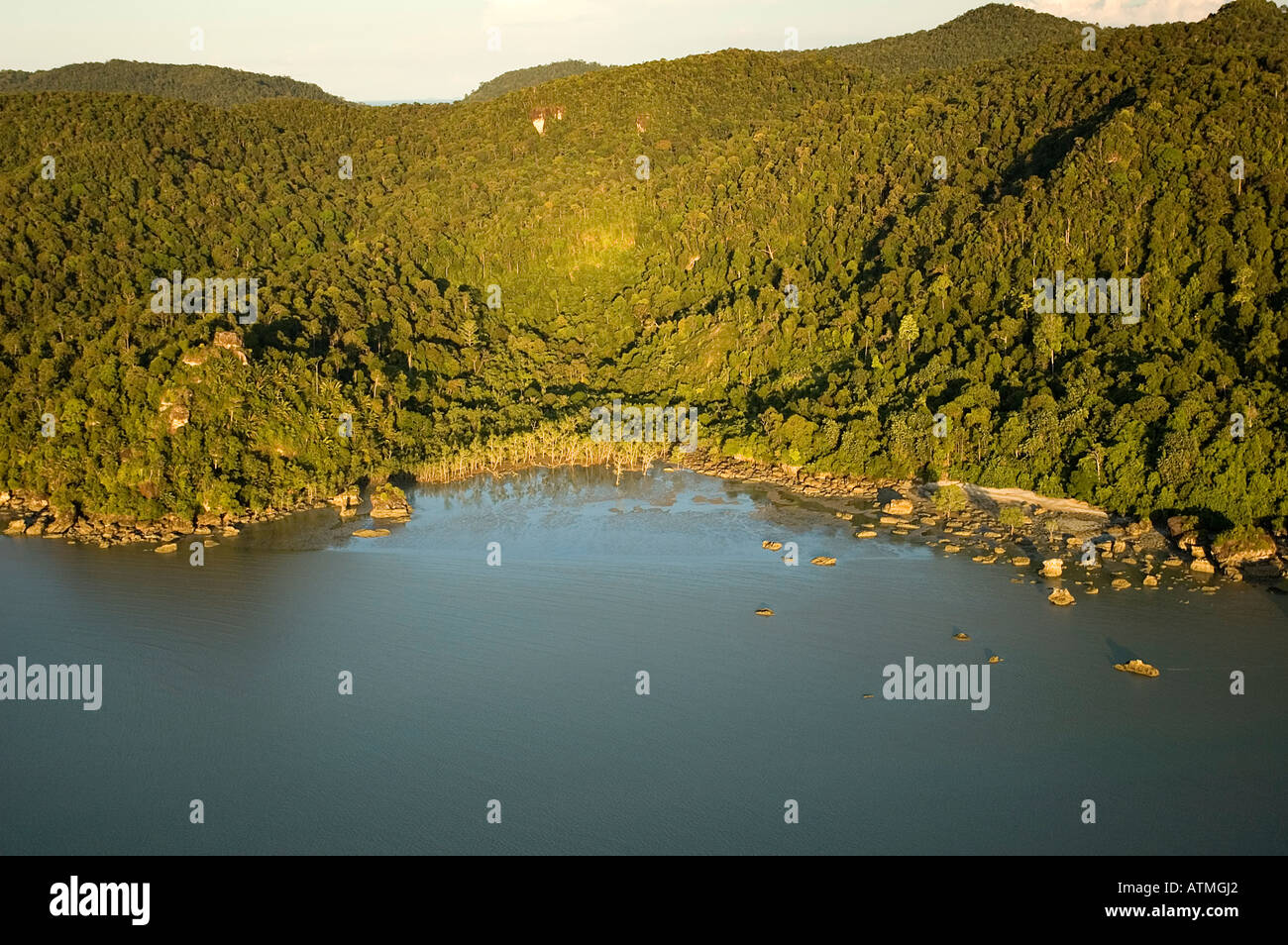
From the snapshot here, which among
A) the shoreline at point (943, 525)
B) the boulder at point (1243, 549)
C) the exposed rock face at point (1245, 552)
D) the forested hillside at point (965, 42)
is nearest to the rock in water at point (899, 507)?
the shoreline at point (943, 525)

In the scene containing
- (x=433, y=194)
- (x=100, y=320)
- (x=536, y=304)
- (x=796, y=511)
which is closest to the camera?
(x=796, y=511)

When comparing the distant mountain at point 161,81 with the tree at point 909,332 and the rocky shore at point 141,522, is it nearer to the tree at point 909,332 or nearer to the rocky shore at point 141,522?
the rocky shore at point 141,522

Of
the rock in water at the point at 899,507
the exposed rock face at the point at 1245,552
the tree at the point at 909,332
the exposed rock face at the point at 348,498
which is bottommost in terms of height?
the exposed rock face at the point at 1245,552

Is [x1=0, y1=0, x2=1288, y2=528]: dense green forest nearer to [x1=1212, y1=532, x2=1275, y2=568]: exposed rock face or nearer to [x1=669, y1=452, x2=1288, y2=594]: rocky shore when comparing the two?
[x1=669, y1=452, x2=1288, y2=594]: rocky shore

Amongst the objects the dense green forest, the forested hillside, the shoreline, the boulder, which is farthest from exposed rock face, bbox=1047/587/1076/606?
the forested hillside

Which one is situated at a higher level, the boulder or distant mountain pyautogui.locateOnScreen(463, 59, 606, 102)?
distant mountain pyautogui.locateOnScreen(463, 59, 606, 102)

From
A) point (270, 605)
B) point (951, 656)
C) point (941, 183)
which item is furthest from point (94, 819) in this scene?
point (941, 183)

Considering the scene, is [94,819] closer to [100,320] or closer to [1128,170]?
[100,320]
